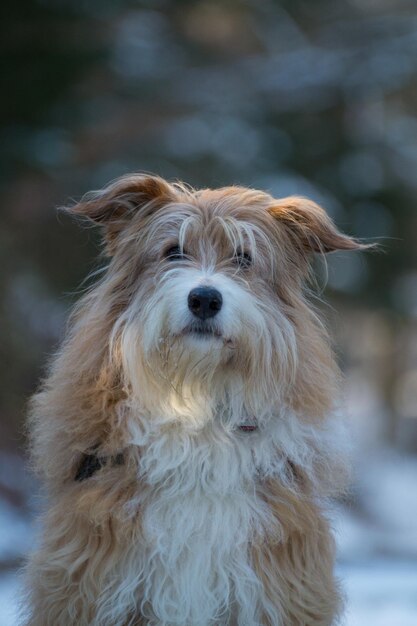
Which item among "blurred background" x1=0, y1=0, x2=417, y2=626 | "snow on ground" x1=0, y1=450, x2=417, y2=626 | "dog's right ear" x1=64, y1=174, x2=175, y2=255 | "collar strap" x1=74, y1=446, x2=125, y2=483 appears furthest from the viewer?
"blurred background" x1=0, y1=0, x2=417, y2=626

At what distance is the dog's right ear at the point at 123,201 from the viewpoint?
3.86 meters

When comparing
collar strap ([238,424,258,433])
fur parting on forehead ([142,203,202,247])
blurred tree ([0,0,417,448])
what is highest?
blurred tree ([0,0,417,448])

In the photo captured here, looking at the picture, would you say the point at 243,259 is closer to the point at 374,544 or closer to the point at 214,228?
the point at 214,228

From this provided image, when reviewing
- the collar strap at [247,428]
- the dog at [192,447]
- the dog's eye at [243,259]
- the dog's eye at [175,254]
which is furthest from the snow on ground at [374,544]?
the dog's eye at [175,254]

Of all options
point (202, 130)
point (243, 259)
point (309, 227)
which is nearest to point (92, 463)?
point (243, 259)

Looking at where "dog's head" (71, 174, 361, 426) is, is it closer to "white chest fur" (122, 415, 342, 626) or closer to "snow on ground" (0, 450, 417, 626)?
"white chest fur" (122, 415, 342, 626)

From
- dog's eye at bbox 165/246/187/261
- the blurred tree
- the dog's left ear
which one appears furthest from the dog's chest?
the blurred tree

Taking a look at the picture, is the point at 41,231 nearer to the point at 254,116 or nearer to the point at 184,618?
the point at 254,116

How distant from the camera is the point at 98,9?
10375mm

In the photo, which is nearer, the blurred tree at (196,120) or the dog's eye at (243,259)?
the dog's eye at (243,259)

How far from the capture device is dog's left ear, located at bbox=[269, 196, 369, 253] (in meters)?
3.94

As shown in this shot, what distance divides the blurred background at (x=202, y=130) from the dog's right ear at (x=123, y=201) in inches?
225

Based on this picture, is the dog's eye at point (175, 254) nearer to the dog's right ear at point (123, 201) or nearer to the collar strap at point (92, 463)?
the dog's right ear at point (123, 201)

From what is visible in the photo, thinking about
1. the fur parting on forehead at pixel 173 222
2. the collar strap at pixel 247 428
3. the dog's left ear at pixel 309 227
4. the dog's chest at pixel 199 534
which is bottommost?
the dog's chest at pixel 199 534
